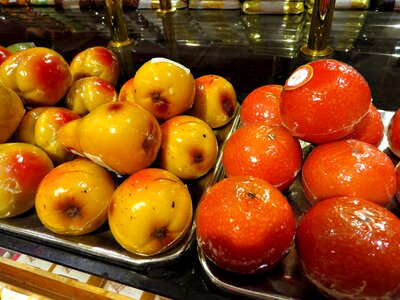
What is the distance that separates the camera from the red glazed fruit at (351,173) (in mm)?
544

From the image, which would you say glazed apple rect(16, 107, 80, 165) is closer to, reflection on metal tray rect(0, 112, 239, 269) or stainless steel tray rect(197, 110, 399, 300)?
reflection on metal tray rect(0, 112, 239, 269)

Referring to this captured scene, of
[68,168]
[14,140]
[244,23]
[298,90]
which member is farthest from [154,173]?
[244,23]

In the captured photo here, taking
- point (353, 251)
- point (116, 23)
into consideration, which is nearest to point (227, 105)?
point (353, 251)

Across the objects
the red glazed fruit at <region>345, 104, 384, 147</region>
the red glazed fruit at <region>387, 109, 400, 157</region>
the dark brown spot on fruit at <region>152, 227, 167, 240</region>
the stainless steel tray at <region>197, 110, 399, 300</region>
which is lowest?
the stainless steel tray at <region>197, 110, 399, 300</region>

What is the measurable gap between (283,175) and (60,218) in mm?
401

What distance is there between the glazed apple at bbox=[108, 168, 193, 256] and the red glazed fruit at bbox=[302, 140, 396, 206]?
224 millimetres

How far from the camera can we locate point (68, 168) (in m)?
0.65

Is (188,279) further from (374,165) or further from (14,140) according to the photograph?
(14,140)

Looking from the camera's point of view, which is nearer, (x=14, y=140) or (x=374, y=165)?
(x=374, y=165)

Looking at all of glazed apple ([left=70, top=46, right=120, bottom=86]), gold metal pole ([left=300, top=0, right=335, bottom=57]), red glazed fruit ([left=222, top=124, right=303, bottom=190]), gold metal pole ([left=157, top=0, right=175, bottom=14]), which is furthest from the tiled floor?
gold metal pole ([left=157, top=0, right=175, bottom=14])

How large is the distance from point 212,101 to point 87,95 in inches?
11.8

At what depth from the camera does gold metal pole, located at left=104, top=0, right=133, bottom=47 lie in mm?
1229

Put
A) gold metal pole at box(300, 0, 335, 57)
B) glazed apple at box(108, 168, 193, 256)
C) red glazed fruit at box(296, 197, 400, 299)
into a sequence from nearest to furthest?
1. red glazed fruit at box(296, 197, 400, 299)
2. glazed apple at box(108, 168, 193, 256)
3. gold metal pole at box(300, 0, 335, 57)

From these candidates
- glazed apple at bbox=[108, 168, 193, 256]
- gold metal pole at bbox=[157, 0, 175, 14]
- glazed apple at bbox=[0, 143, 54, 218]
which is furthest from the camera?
gold metal pole at bbox=[157, 0, 175, 14]
